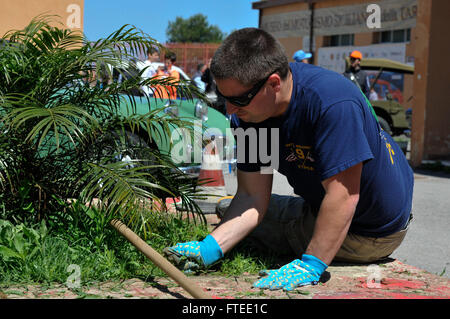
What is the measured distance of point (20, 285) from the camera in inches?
121

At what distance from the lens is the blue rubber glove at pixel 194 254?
3406mm

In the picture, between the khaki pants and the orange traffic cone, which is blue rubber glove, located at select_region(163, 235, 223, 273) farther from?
the orange traffic cone

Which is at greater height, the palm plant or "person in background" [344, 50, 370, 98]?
"person in background" [344, 50, 370, 98]

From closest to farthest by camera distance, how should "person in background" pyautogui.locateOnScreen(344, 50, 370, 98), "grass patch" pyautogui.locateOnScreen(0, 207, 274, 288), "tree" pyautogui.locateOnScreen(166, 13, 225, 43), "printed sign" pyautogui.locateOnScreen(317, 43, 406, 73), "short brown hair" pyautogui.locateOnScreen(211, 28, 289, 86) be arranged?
1. "short brown hair" pyautogui.locateOnScreen(211, 28, 289, 86)
2. "grass patch" pyautogui.locateOnScreen(0, 207, 274, 288)
3. "person in background" pyautogui.locateOnScreen(344, 50, 370, 98)
4. "printed sign" pyautogui.locateOnScreen(317, 43, 406, 73)
5. "tree" pyautogui.locateOnScreen(166, 13, 225, 43)

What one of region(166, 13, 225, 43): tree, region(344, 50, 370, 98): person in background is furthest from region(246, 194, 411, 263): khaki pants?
region(166, 13, 225, 43): tree

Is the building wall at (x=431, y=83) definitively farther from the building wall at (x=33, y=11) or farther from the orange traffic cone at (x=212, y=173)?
the building wall at (x=33, y=11)

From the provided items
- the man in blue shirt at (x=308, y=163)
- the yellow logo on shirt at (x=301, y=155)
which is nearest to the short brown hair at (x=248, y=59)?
the man in blue shirt at (x=308, y=163)

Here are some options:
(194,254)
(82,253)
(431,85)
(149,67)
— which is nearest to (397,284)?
(194,254)

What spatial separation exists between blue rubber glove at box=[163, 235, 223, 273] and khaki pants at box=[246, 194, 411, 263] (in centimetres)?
51

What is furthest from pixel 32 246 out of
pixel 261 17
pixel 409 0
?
pixel 261 17

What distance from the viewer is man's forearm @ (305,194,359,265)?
304cm

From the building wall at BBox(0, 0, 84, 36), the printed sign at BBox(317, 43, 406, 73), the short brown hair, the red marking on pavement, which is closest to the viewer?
the short brown hair

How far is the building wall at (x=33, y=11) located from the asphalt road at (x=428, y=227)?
10.4 feet

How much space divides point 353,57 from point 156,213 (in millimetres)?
8239
